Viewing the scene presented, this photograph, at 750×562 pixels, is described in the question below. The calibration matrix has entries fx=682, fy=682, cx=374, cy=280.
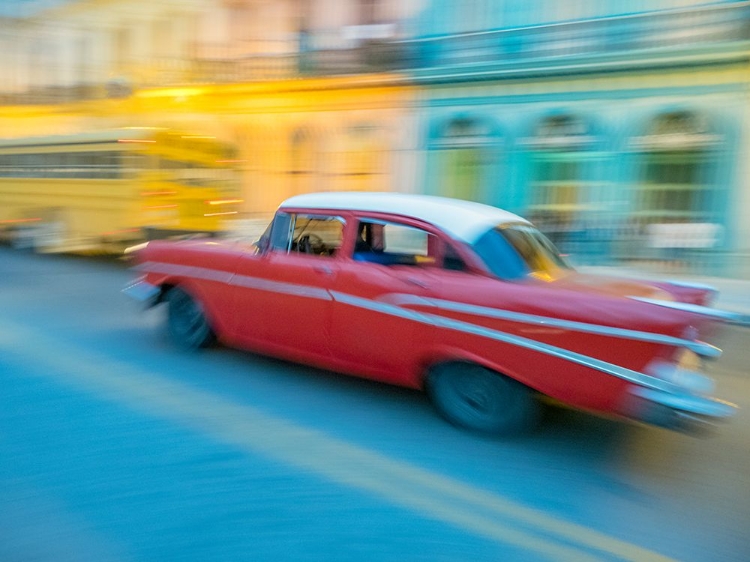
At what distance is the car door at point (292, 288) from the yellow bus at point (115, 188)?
6614 millimetres

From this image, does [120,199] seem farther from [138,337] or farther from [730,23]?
[730,23]

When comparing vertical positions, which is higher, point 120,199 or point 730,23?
point 730,23

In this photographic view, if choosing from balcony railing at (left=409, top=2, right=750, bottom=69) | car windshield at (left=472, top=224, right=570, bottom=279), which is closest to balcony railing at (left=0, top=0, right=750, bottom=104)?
balcony railing at (left=409, top=2, right=750, bottom=69)

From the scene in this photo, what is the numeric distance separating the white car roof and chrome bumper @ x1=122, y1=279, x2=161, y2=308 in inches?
Answer: 66.7

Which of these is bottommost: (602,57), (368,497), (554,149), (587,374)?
(368,497)

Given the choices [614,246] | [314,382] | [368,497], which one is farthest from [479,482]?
[614,246]

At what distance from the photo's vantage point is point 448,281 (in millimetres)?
4418

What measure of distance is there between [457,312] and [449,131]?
→ 39.4 feet

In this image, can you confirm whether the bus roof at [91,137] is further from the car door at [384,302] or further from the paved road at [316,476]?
the car door at [384,302]

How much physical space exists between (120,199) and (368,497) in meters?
9.21

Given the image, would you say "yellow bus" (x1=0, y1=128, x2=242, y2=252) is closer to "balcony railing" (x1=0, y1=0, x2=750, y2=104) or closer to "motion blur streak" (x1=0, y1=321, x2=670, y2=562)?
"balcony railing" (x1=0, y1=0, x2=750, y2=104)

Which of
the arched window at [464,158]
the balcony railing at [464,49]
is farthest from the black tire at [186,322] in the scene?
the balcony railing at [464,49]

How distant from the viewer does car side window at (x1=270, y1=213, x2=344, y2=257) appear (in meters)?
5.07

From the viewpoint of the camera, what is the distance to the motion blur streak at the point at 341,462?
3.20 meters
